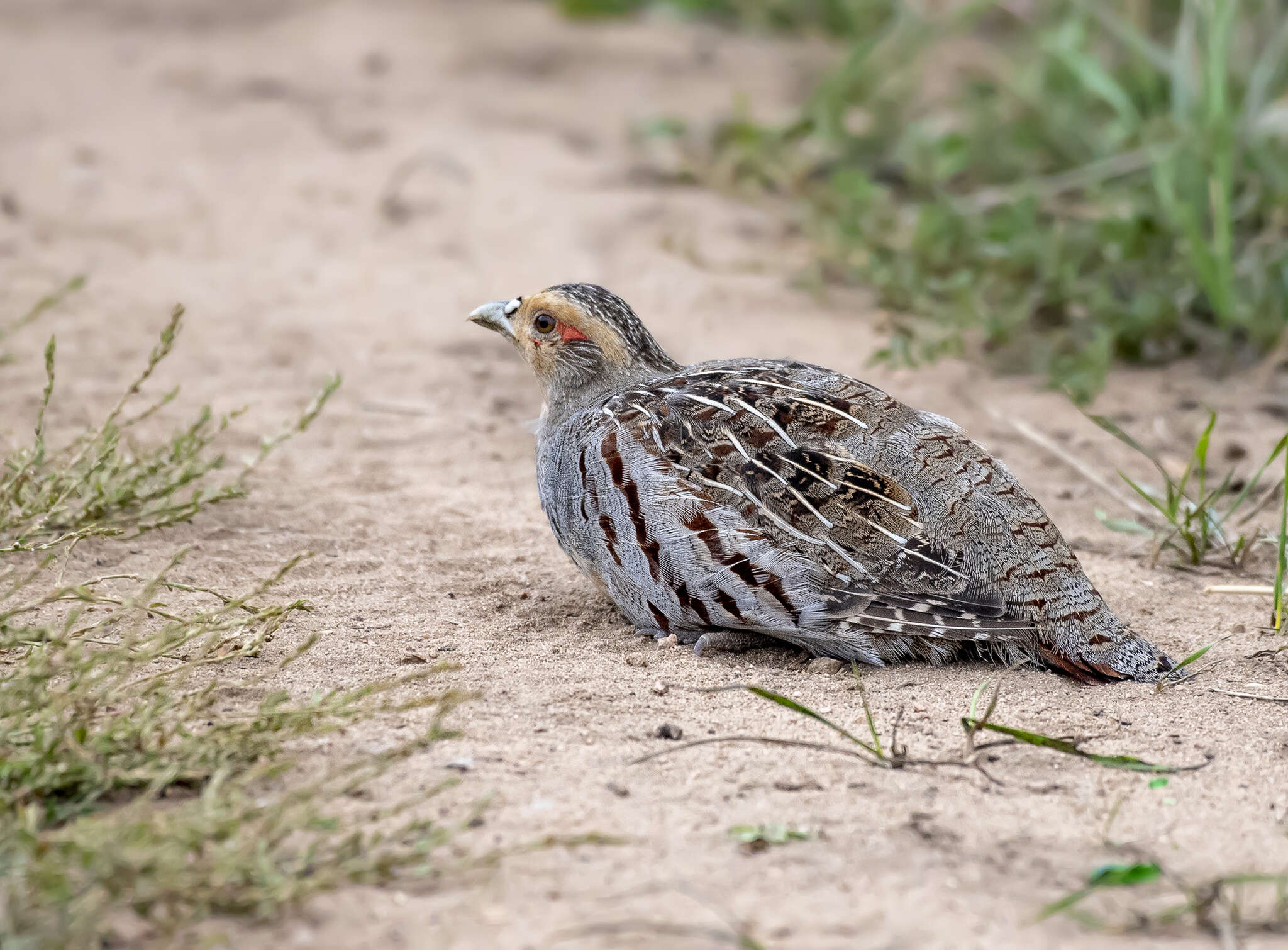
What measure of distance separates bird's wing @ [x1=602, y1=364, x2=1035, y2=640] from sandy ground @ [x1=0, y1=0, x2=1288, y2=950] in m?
0.22

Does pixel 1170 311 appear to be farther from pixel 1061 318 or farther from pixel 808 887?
pixel 808 887

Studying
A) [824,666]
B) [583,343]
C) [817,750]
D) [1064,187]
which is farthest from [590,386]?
[1064,187]

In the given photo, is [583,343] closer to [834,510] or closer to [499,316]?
[499,316]

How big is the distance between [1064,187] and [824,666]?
3778 mm

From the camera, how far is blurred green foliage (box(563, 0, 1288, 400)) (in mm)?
6195

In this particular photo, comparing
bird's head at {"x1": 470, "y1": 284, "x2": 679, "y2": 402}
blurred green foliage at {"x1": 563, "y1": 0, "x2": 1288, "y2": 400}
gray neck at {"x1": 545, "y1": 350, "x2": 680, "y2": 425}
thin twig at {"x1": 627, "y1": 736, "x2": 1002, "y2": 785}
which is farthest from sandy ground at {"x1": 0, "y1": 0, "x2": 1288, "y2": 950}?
bird's head at {"x1": 470, "y1": 284, "x2": 679, "y2": 402}

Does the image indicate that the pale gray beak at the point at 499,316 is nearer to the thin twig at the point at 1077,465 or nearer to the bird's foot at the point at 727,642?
the bird's foot at the point at 727,642

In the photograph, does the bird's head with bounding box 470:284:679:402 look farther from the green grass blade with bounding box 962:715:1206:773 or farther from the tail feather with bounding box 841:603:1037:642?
the green grass blade with bounding box 962:715:1206:773

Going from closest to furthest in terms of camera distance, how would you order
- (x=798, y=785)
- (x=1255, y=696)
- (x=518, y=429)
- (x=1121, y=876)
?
(x=1121, y=876) → (x=798, y=785) → (x=1255, y=696) → (x=518, y=429)

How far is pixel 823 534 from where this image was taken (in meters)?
3.64

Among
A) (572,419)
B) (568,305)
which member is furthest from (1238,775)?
(568,305)

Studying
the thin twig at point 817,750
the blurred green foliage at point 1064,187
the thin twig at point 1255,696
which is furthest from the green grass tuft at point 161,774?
the blurred green foliage at point 1064,187

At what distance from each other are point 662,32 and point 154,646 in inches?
319

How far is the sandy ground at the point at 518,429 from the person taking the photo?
2615 millimetres
